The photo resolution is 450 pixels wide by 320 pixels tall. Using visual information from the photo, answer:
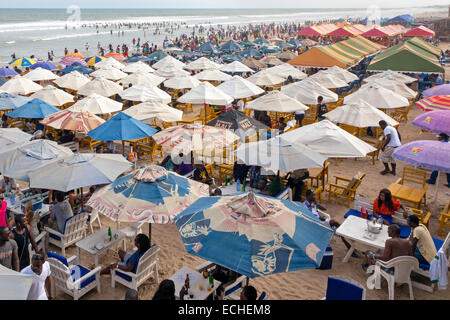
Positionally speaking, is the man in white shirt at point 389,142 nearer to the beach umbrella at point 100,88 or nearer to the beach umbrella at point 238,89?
the beach umbrella at point 238,89

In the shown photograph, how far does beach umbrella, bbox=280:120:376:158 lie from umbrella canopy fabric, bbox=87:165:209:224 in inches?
122

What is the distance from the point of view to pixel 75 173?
601cm

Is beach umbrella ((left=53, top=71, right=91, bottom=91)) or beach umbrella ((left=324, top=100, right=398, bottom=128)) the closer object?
beach umbrella ((left=324, top=100, right=398, bottom=128))

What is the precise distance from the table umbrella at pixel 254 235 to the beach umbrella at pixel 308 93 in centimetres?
802

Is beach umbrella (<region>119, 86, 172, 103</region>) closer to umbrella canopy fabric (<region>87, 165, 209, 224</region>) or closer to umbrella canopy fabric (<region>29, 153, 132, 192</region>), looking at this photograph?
umbrella canopy fabric (<region>29, 153, 132, 192</region>)

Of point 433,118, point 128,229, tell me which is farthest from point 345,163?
point 128,229

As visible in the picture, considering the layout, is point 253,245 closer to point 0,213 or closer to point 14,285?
point 14,285

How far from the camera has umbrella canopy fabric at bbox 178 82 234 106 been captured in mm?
11297

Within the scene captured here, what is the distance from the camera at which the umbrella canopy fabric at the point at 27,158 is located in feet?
21.1

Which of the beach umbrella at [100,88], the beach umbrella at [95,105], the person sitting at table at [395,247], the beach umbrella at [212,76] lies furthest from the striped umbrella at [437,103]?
the beach umbrella at [100,88]

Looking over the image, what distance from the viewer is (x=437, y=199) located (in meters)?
8.31

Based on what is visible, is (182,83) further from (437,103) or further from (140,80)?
(437,103)

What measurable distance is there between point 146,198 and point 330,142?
4.17m

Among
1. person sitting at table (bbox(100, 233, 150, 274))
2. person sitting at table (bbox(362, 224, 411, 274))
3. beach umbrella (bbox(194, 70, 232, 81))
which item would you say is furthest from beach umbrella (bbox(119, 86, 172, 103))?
person sitting at table (bbox(362, 224, 411, 274))
